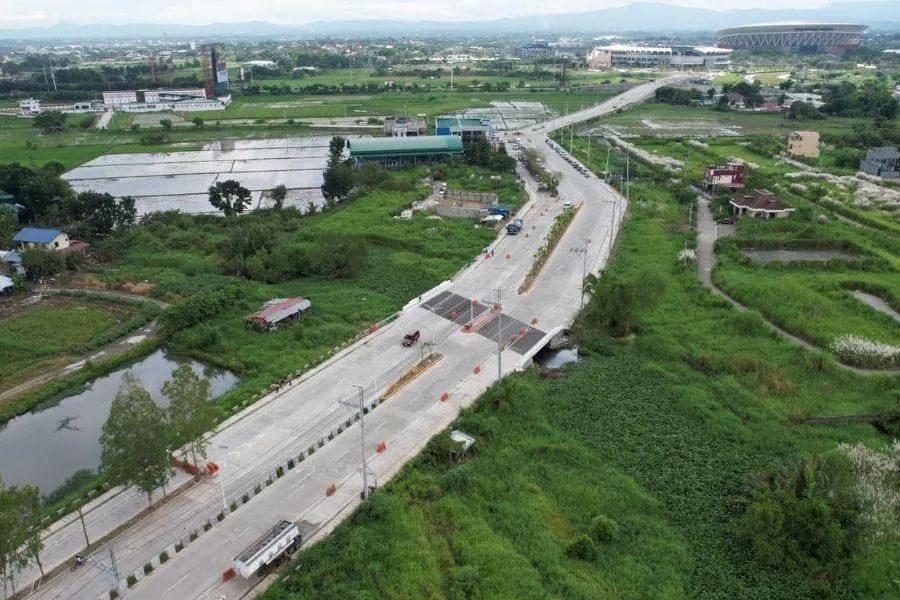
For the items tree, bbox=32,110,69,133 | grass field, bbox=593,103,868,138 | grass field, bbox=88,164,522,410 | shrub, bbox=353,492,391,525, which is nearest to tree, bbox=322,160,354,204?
grass field, bbox=88,164,522,410

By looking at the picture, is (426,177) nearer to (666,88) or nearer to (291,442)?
(291,442)

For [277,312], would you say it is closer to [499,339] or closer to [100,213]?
[499,339]

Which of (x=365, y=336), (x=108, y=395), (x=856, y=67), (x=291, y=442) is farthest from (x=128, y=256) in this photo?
(x=856, y=67)

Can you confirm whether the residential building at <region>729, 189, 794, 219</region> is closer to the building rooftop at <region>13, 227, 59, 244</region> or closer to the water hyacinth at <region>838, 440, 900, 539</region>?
the water hyacinth at <region>838, 440, 900, 539</region>

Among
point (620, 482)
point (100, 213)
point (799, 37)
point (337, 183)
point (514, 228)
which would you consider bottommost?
point (620, 482)

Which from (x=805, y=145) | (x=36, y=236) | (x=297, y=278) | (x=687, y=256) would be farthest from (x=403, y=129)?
(x=687, y=256)

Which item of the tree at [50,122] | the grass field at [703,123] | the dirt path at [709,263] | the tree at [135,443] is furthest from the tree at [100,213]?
the grass field at [703,123]
